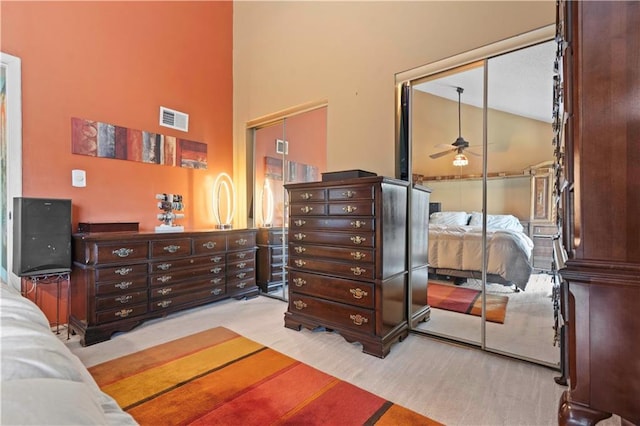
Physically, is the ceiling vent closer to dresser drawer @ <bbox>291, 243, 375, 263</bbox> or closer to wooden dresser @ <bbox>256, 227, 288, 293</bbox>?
wooden dresser @ <bbox>256, 227, 288, 293</bbox>

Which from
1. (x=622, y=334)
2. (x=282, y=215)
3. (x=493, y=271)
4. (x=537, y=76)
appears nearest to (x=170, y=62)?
(x=282, y=215)

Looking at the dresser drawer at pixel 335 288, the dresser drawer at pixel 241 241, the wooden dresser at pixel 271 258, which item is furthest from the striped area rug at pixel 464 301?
the dresser drawer at pixel 241 241

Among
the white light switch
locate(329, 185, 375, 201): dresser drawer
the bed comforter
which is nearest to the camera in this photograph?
the bed comforter

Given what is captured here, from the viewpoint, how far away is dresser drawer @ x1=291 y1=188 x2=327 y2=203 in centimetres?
255

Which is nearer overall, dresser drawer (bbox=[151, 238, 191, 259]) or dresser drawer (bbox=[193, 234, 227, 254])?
dresser drawer (bbox=[151, 238, 191, 259])

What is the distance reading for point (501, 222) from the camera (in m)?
2.38

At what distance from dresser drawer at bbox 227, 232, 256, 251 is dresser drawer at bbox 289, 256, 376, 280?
102 cm

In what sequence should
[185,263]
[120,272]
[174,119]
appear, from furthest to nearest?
[174,119] → [185,263] → [120,272]

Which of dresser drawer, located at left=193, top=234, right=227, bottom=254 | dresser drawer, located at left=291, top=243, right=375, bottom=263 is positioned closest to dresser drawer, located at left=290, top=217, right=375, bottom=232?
dresser drawer, located at left=291, top=243, right=375, bottom=263

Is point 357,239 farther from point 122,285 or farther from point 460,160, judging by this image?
point 122,285

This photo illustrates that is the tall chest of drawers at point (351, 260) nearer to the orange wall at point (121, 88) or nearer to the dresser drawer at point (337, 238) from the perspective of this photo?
the dresser drawer at point (337, 238)

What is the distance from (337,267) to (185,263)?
1626 millimetres

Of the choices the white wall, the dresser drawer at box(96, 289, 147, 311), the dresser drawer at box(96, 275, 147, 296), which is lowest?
the dresser drawer at box(96, 289, 147, 311)

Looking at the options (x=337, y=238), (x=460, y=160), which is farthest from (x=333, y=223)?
(x=460, y=160)
